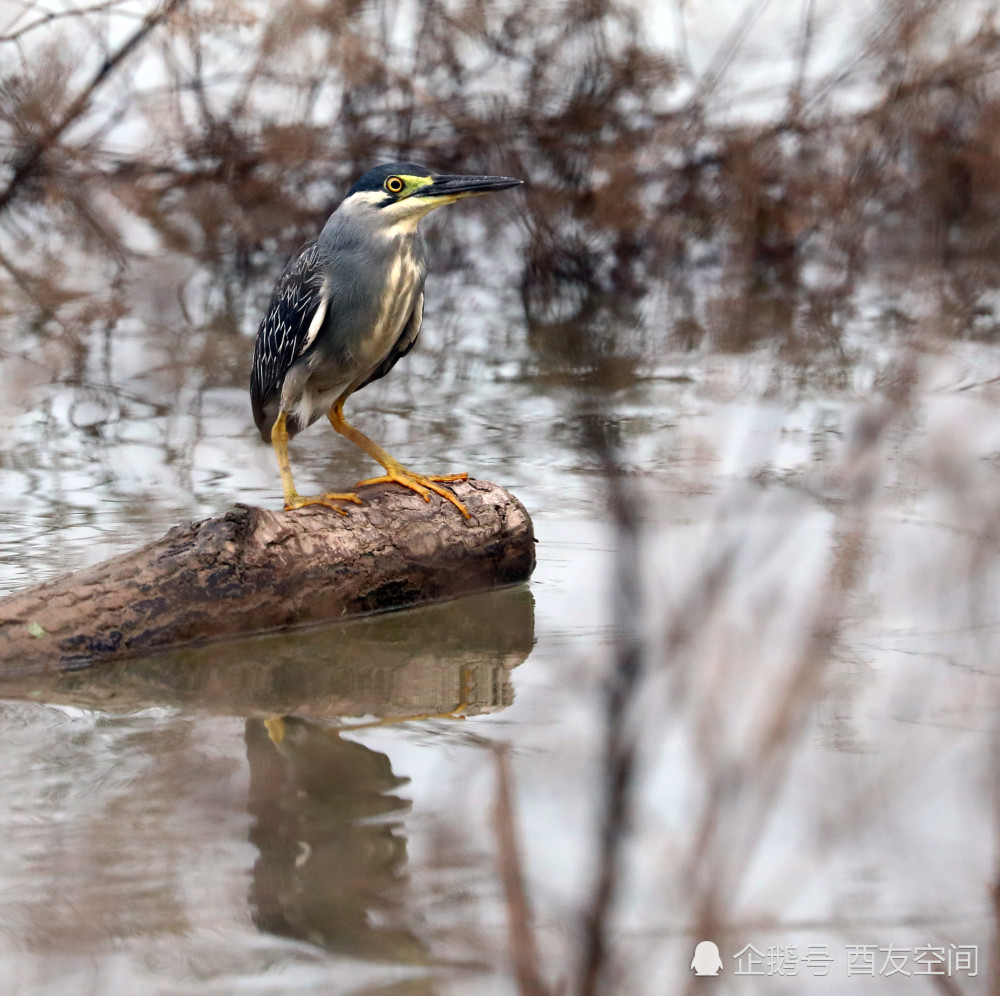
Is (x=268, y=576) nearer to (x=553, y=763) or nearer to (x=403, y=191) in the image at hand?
(x=553, y=763)

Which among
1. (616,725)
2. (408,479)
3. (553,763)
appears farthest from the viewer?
(408,479)

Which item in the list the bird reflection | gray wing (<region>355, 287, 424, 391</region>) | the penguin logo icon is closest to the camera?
the penguin logo icon

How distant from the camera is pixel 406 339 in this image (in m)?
4.81

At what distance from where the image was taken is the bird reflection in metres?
2.39

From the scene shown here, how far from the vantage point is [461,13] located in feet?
34.5

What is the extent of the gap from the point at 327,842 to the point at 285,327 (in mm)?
2272

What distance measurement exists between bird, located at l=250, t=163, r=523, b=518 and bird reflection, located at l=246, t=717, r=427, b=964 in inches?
50.0

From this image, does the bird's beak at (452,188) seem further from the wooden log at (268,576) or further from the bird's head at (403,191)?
the wooden log at (268,576)

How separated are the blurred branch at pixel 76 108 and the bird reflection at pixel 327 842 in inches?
278

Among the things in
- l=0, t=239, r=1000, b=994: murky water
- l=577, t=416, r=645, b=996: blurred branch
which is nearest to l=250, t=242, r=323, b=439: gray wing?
l=0, t=239, r=1000, b=994: murky water

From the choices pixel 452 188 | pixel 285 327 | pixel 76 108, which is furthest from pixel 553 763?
pixel 76 108

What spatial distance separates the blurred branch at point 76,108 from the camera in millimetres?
9055

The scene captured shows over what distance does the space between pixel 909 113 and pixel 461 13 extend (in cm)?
851

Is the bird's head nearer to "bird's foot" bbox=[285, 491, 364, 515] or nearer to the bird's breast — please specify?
the bird's breast
